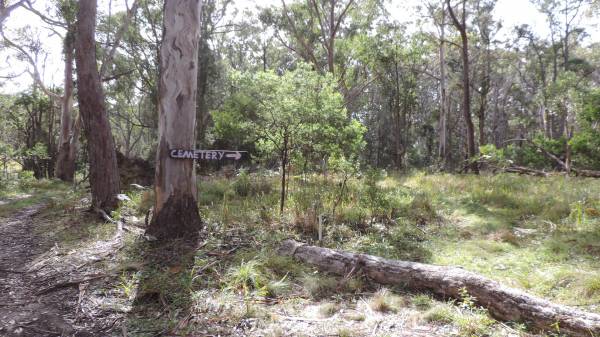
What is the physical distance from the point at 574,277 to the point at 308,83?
16.0 feet

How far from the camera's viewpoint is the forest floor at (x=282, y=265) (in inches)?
122

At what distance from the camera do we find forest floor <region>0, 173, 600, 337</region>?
3.10 metres

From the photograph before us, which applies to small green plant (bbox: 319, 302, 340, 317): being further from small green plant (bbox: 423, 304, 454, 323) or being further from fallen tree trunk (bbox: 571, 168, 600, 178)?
fallen tree trunk (bbox: 571, 168, 600, 178)

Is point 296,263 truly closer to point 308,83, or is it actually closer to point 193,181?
point 193,181

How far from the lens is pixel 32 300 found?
3480 millimetres

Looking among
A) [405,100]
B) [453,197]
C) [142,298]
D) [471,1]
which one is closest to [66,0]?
[142,298]

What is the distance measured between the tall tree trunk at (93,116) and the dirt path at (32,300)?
1.88m

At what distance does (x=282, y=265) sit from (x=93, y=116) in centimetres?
507

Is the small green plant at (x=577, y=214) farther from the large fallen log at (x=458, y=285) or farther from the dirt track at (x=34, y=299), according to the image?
the dirt track at (x=34, y=299)

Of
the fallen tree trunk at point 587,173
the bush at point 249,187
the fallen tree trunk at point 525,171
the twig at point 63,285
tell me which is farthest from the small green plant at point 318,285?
the fallen tree trunk at point 587,173

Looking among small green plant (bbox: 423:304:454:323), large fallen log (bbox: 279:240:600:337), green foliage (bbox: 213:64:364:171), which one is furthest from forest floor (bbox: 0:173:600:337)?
green foliage (bbox: 213:64:364:171)

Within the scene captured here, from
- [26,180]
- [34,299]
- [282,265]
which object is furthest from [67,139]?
[282,265]

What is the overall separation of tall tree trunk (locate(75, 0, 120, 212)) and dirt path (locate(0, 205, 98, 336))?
6.18 ft

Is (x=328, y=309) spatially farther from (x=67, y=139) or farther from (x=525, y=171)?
(x=67, y=139)
